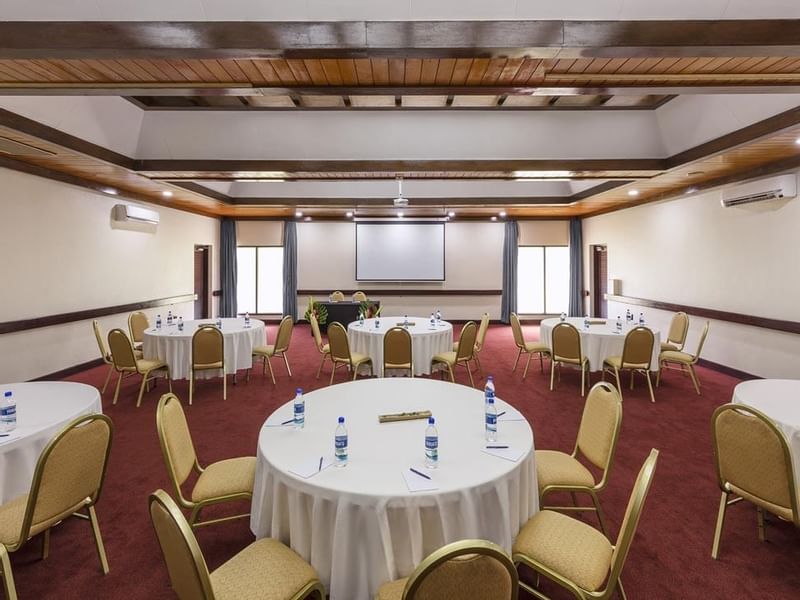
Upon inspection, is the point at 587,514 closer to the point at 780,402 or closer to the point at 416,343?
the point at 780,402

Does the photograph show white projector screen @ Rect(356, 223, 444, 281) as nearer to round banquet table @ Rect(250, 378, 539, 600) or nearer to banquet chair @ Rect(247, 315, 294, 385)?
banquet chair @ Rect(247, 315, 294, 385)

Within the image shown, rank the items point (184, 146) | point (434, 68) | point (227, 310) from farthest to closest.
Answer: point (227, 310) < point (184, 146) < point (434, 68)

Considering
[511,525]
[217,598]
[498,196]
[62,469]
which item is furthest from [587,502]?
[498,196]

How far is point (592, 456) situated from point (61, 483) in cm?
278

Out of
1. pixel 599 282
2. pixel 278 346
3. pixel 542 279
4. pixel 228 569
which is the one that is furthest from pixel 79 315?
pixel 599 282

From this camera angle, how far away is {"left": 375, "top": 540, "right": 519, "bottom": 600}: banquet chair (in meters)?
1.09

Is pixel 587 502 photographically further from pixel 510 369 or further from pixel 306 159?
pixel 306 159

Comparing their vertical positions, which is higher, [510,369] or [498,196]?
[498,196]

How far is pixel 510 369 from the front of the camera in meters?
6.44

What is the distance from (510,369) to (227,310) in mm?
8038

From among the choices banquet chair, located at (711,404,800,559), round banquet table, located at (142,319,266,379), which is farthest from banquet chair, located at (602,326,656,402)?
round banquet table, located at (142,319,266,379)

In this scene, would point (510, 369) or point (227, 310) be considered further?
point (227, 310)

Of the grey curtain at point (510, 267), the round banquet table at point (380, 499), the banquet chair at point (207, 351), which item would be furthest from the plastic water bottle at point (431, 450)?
the grey curtain at point (510, 267)

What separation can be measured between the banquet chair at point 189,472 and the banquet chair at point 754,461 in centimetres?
260
